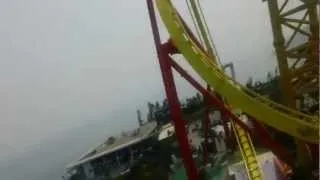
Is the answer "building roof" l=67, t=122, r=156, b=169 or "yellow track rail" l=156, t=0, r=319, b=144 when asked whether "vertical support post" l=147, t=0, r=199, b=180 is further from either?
"building roof" l=67, t=122, r=156, b=169

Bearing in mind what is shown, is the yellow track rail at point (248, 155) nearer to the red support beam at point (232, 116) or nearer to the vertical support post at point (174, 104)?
the red support beam at point (232, 116)

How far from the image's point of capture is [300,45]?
771 inches

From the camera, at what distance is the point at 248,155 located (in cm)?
1866

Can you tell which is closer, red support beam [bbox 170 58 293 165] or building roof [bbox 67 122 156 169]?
red support beam [bbox 170 58 293 165]

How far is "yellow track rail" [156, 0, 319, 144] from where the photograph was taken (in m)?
14.2

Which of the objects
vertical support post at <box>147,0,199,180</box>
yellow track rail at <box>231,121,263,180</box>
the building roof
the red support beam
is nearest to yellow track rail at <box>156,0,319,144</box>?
vertical support post at <box>147,0,199,180</box>

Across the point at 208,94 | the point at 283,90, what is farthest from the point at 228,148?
the point at 208,94

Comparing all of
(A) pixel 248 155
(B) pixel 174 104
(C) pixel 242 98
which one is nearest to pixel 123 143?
(A) pixel 248 155

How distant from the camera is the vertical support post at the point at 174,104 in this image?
17031 mm

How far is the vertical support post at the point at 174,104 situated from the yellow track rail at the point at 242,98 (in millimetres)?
485

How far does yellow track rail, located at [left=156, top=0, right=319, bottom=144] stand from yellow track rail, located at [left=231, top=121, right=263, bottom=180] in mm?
2957

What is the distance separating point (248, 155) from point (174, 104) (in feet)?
10.6

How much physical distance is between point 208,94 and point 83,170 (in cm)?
2743

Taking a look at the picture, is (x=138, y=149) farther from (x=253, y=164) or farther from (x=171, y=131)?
(x=253, y=164)
